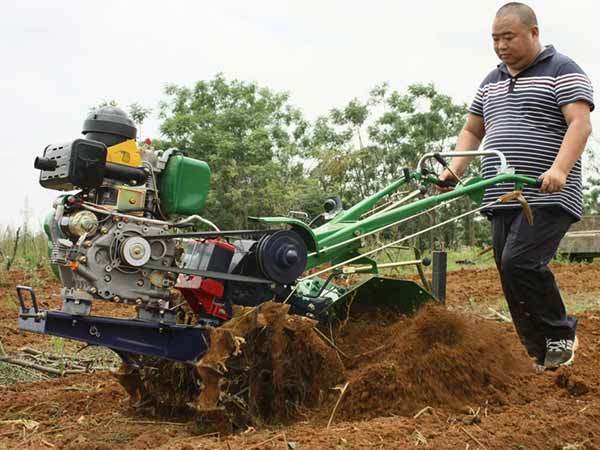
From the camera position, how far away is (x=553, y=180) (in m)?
4.32

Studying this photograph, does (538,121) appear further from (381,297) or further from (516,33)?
(381,297)

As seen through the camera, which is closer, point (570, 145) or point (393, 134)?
point (570, 145)

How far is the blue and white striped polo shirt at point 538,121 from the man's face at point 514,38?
0.10 m

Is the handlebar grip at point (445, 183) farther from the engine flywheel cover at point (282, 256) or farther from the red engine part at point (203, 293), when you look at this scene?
the red engine part at point (203, 293)

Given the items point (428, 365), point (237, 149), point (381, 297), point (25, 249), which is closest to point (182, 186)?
point (381, 297)

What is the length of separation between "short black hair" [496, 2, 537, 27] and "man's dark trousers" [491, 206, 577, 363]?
102 centimetres

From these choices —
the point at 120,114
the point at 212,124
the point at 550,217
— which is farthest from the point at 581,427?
the point at 212,124

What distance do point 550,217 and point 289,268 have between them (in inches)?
62.4

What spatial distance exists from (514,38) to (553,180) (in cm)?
85

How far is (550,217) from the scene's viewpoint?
4.62 meters

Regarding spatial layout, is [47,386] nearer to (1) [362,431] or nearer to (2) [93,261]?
(2) [93,261]

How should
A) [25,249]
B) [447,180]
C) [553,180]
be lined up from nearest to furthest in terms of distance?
[553,180], [447,180], [25,249]

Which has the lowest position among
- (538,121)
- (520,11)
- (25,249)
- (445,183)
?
(25,249)

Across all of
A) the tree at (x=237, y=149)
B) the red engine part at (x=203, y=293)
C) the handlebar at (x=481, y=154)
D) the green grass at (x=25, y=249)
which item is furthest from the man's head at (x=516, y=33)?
the tree at (x=237, y=149)
